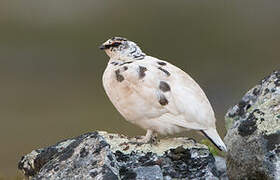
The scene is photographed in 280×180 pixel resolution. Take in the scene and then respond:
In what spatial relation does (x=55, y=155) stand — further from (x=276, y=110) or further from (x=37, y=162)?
(x=276, y=110)

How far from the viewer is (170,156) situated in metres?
8.66

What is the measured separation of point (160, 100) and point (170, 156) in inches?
22.5

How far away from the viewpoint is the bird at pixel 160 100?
8766 mm

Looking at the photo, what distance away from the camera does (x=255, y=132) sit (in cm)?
901

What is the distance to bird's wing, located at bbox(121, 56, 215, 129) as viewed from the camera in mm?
8758

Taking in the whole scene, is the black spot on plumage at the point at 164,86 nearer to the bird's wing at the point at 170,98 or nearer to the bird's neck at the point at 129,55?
the bird's wing at the point at 170,98

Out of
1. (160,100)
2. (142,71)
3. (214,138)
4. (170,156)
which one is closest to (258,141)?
(214,138)

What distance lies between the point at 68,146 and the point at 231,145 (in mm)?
1878

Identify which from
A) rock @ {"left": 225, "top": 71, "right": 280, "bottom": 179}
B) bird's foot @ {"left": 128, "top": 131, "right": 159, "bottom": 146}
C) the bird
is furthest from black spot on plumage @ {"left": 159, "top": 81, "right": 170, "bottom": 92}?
rock @ {"left": 225, "top": 71, "right": 280, "bottom": 179}

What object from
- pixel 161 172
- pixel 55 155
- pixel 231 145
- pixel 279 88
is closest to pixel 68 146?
pixel 55 155

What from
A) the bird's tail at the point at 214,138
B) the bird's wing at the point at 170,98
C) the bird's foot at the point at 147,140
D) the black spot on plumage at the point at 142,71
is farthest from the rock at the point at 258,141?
the black spot on plumage at the point at 142,71

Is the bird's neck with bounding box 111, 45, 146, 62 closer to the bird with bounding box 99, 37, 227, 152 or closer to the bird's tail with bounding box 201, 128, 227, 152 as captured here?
the bird with bounding box 99, 37, 227, 152

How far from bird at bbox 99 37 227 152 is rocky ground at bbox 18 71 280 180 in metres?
0.20

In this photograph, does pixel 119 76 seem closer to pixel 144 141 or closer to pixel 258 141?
pixel 144 141
